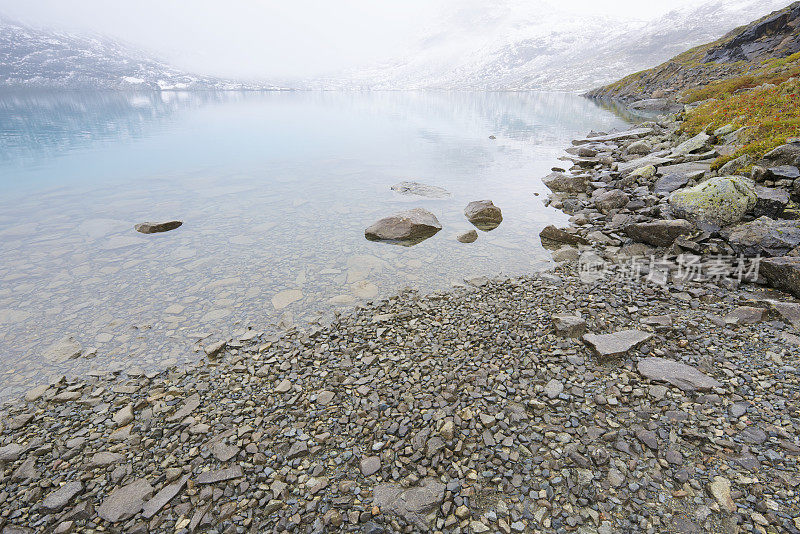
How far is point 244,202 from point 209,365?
17.5 meters

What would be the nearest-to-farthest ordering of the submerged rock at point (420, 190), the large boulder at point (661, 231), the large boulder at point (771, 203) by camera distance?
the large boulder at point (771, 203)
the large boulder at point (661, 231)
the submerged rock at point (420, 190)

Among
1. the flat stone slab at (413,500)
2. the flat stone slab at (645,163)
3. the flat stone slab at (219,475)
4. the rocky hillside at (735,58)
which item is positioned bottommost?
the flat stone slab at (219,475)

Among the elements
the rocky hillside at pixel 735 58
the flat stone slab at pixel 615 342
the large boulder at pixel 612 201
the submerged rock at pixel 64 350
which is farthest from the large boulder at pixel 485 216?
the rocky hillside at pixel 735 58

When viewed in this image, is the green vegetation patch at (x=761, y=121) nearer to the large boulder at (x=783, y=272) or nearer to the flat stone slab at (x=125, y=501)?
the large boulder at (x=783, y=272)

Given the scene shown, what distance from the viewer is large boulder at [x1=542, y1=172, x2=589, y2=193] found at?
23938 millimetres

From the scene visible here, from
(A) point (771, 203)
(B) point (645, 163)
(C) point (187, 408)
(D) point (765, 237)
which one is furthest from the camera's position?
(B) point (645, 163)

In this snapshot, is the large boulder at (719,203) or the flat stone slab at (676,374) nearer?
the flat stone slab at (676,374)

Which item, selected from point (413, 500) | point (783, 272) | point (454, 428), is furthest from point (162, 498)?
point (783, 272)

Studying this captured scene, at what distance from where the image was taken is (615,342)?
8375 mm

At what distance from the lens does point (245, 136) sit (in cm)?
5641

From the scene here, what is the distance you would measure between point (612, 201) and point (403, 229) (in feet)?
35.5

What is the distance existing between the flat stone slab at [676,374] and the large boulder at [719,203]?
8.21 meters

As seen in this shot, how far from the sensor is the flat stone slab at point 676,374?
699 cm

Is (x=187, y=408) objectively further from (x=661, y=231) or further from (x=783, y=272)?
(x=661, y=231)
